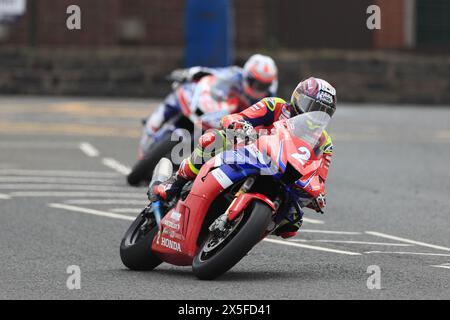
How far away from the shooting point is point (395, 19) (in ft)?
115

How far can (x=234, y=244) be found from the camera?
10.0 metres

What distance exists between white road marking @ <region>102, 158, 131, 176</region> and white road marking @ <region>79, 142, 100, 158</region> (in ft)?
A: 1.99

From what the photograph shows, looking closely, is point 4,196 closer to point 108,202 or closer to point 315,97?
point 108,202

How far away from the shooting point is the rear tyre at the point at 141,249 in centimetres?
1102

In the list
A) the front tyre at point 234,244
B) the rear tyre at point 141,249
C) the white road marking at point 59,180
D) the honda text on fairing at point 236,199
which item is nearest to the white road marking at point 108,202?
the white road marking at point 59,180

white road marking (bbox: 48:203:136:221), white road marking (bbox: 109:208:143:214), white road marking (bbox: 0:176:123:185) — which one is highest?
white road marking (bbox: 48:203:136:221)

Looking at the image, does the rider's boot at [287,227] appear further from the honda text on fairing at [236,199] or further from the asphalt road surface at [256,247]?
the asphalt road surface at [256,247]

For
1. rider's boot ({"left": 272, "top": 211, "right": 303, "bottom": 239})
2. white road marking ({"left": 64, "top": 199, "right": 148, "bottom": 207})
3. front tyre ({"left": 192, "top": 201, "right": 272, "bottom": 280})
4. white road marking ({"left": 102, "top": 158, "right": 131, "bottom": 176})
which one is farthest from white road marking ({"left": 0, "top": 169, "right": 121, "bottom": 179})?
front tyre ({"left": 192, "top": 201, "right": 272, "bottom": 280})

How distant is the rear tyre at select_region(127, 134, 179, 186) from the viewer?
1688 centimetres

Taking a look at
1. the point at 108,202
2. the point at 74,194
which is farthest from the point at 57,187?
the point at 108,202

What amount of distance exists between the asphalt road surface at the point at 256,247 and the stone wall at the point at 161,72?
3.61m

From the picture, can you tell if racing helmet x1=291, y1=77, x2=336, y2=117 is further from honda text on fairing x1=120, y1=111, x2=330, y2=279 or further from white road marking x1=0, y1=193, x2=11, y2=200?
white road marking x1=0, y1=193, x2=11, y2=200

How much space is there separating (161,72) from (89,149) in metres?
8.69
